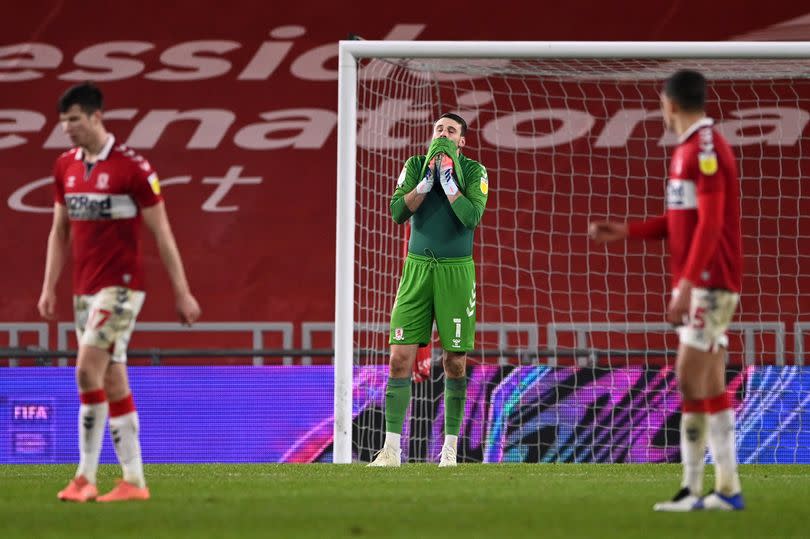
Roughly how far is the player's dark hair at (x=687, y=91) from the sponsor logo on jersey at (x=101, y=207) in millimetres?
2253

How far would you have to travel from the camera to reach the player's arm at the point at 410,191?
8.91 meters

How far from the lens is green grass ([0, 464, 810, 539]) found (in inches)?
201

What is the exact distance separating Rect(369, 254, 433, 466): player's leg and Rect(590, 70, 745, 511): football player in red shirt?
3.36 meters

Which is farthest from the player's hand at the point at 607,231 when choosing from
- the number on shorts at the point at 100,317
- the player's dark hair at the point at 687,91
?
the number on shorts at the point at 100,317

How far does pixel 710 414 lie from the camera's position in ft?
18.9

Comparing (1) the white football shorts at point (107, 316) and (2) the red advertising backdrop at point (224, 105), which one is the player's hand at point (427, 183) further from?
(2) the red advertising backdrop at point (224, 105)

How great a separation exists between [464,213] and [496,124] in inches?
227

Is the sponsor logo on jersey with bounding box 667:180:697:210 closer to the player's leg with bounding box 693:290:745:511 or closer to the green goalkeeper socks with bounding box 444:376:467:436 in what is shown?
the player's leg with bounding box 693:290:745:511

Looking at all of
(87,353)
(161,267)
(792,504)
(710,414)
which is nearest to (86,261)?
(87,353)

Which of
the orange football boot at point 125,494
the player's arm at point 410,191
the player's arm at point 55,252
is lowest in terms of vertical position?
the orange football boot at point 125,494

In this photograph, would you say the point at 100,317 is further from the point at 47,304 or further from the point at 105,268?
the point at 47,304

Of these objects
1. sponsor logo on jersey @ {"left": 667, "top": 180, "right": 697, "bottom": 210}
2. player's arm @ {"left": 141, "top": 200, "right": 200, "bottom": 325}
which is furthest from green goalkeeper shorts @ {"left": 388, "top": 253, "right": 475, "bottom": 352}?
sponsor logo on jersey @ {"left": 667, "top": 180, "right": 697, "bottom": 210}

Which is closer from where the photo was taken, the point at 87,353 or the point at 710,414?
the point at 710,414

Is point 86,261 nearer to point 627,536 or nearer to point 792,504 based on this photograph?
point 627,536
